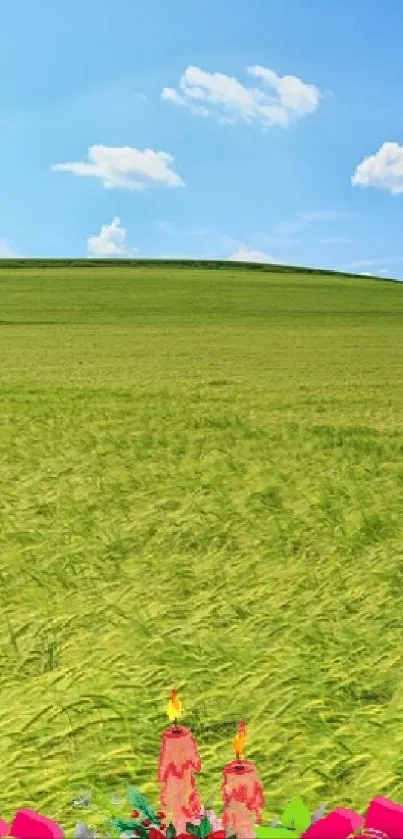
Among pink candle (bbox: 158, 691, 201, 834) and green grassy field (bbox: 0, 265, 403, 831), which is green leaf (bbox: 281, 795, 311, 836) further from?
green grassy field (bbox: 0, 265, 403, 831)

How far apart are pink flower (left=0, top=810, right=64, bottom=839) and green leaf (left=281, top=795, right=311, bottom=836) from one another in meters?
0.61

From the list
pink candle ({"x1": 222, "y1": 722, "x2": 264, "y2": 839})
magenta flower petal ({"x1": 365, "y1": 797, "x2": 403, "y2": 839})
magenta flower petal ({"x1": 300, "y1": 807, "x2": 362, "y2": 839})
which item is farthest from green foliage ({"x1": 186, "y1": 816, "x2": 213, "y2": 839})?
magenta flower petal ({"x1": 365, "y1": 797, "x2": 403, "y2": 839})

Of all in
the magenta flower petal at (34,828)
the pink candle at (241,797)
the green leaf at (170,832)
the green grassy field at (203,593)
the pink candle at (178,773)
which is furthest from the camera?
the green grassy field at (203,593)

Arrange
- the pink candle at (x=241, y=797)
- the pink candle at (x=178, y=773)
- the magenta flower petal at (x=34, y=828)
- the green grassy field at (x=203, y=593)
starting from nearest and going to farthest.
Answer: the magenta flower petal at (x=34, y=828) → the pink candle at (x=241, y=797) → the pink candle at (x=178, y=773) → the green grassy field at (x=203, y=593)

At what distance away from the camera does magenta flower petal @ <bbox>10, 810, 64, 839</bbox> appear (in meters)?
2.52

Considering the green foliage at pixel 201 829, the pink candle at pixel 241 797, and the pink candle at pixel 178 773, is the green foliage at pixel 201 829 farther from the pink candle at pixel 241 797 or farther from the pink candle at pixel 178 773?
the pink candle at pixel 178 773

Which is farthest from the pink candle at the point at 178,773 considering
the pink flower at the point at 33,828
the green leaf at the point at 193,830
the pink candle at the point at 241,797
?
the pink flower at the point at 33,828

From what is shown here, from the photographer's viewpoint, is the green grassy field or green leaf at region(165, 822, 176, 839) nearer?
green leaf at region(165, 822, 176, 839)

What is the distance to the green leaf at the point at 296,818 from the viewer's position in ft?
9.02

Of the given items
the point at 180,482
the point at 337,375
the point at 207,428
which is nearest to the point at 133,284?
the point at 337,375

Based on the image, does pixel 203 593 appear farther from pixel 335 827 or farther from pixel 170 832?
pixel 335 827

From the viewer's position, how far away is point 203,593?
638 centimetres

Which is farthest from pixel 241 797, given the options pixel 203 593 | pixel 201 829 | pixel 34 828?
pixel 203 593

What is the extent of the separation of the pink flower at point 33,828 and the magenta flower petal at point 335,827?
603mm
